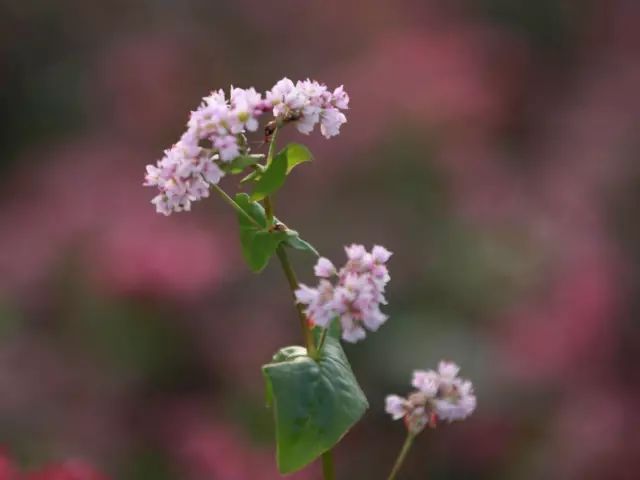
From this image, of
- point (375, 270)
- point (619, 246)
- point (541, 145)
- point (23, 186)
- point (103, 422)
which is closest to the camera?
point (375, 270)

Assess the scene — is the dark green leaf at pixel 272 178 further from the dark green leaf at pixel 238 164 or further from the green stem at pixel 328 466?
the green stem at pixel 328 466

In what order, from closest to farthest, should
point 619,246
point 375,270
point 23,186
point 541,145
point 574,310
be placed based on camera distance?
1. point 375,270
2. point 574,310
3. point 619,246
4. point 23,186
5. point 541,145

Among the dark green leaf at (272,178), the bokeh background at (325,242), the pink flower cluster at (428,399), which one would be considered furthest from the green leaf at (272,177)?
the bokeh background at (325,242)

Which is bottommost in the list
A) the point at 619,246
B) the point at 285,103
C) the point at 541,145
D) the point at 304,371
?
the point at 304,371

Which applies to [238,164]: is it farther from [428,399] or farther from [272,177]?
[428,399]

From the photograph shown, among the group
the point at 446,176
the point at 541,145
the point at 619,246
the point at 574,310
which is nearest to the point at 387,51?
the point at 541,145

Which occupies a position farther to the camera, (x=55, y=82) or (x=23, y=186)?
(x=55, y=82)

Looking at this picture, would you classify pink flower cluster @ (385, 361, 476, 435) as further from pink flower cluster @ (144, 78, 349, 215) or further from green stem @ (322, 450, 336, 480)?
pink flower cluster @ (144, 78, 349, 215)

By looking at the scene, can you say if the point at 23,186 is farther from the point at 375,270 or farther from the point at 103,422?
the point at 375,270

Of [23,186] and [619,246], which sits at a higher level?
[23,186]
